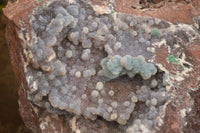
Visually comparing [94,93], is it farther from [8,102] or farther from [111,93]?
[8,102]

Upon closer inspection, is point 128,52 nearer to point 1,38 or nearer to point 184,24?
point 184,24

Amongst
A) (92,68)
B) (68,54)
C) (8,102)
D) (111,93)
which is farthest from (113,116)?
(8,102)

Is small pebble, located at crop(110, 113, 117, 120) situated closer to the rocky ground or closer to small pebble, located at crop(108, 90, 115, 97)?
small pebble, located at crop(108, 90, 115, 97)

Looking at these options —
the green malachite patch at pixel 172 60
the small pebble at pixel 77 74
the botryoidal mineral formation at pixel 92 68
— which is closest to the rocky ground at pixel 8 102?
the botryoidal mineral formation at pixel 92 68

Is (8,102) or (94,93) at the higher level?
(94,93)

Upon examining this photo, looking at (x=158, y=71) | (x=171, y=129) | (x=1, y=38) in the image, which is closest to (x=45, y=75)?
(x=158, y=71)

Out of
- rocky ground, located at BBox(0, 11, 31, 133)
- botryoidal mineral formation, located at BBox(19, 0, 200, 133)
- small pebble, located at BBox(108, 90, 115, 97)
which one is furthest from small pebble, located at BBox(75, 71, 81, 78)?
rocky ground, located at BBox(0, 11, 31, 133)

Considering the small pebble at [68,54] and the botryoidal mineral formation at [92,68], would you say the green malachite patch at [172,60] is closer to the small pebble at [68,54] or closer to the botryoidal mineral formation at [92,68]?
the botryoidal mineral formation at [92,68]

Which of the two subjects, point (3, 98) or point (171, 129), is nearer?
point (171, 129)
